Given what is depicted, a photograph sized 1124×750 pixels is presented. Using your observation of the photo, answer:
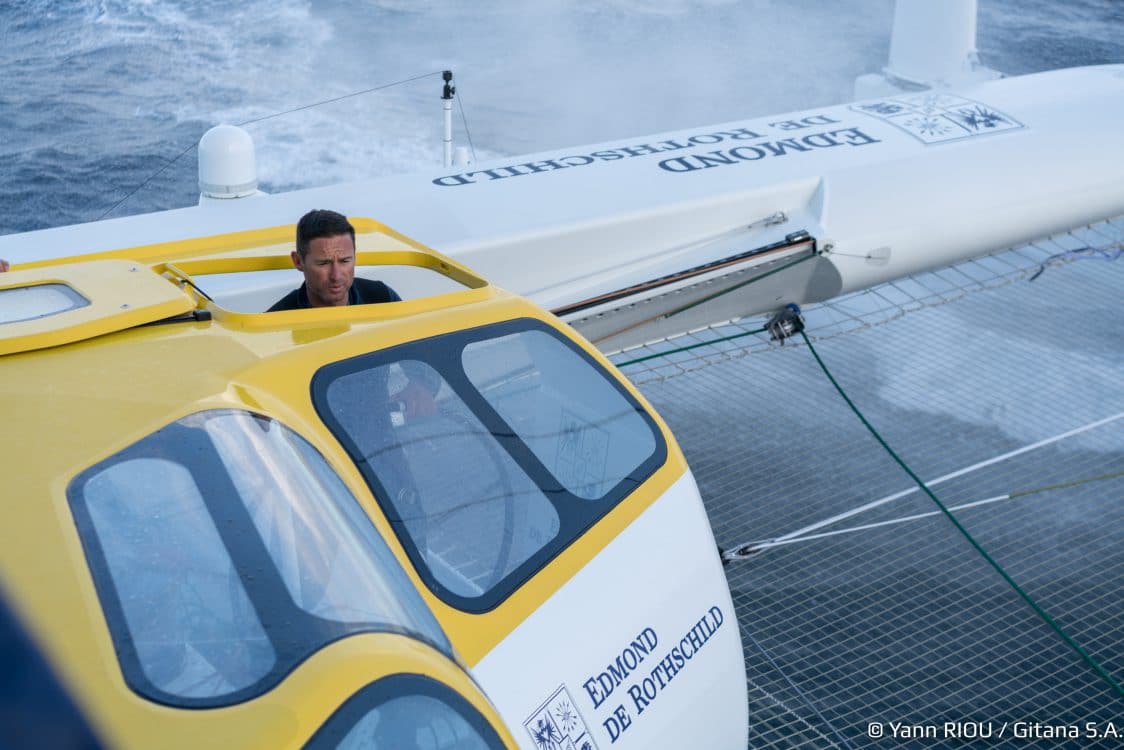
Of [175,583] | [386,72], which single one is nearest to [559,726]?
[175,583]

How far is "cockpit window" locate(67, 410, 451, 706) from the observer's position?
1.24 meters

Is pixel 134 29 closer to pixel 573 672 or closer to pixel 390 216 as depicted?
pixel 390 216

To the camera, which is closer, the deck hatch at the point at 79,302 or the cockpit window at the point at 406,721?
the cockpit window at the point at 406,721

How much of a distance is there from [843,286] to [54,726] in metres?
3.61

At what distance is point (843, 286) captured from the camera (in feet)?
14.1

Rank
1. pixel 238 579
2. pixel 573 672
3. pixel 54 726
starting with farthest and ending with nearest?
pixel 573 672 < pixel 238 579 < pixel 54 726

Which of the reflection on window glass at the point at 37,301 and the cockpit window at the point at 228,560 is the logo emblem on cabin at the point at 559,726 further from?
the reflection on window glass at the point at 37,301

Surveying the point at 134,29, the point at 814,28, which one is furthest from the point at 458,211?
the point at 814,28

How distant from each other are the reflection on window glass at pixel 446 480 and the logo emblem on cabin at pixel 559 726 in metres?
0.20

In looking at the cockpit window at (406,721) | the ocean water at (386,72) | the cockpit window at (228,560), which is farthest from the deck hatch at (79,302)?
the ocean water at (386,72)

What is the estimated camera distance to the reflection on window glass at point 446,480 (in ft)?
5.60

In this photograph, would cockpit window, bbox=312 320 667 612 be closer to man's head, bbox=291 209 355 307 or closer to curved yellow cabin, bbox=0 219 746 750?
curved yellow cabin, bbox=0 219 746 750

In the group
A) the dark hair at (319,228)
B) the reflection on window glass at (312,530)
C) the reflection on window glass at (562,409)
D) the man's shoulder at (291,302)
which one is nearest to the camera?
the reflection on window glass at (312,530)

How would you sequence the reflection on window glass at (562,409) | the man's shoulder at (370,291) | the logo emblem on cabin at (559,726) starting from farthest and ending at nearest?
the man's shoulder at (370,291) → the reflection on window glass at (562,409) → the logo emblem on cabin at (559,726)
